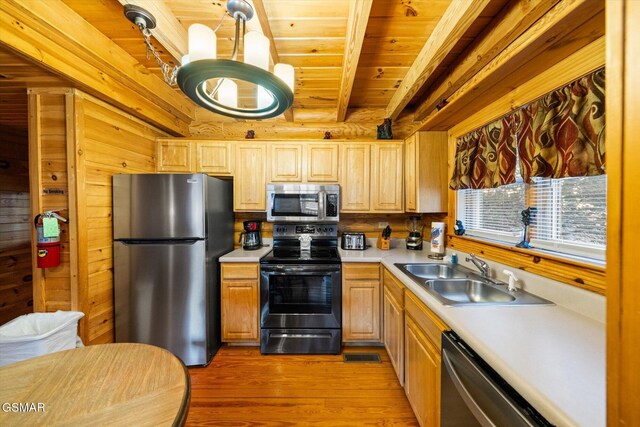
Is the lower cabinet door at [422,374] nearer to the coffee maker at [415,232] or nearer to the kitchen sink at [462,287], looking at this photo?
the kitchen sink at [462,287]

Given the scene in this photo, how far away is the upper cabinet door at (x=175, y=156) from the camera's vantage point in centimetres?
260

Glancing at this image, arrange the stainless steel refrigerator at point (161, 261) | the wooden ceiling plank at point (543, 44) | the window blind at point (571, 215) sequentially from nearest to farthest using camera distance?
the wooden ceiling plank at point (543, 44) < the window blind at point (571, 215) < the stainless steel refrigerator at point (161, 261)

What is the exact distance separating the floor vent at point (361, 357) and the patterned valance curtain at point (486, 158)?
1717 millimetres

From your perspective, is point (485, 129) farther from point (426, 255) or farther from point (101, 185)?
point (101, 185)

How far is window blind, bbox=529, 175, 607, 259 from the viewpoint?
1114 millimetres

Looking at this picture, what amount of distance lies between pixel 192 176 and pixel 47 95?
1.10 meters

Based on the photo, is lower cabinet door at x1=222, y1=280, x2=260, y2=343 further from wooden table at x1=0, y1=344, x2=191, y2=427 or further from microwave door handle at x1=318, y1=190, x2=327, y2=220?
wooden table at x1=0, y1=344, x2=191, y2=427

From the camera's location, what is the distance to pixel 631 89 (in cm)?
37

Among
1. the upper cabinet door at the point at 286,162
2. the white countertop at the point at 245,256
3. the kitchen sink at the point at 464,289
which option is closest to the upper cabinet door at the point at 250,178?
the upper cabinet door at the point at 286,162

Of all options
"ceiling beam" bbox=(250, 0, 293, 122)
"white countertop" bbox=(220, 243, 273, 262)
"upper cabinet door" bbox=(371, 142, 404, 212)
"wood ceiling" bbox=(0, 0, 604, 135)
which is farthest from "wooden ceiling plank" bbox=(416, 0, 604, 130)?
"white countertop" bbox=(220, 243, 273, 262)

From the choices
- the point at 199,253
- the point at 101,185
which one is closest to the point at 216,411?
the point at 199,253

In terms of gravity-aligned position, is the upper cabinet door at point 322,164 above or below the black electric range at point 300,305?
above

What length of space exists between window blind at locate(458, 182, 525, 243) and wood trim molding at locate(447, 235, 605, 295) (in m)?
0.11

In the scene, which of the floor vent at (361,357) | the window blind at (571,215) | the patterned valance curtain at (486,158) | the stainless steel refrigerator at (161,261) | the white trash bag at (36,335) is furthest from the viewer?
the floor vent at (361,357)
